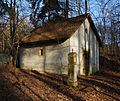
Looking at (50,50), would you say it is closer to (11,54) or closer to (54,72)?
(54,72)

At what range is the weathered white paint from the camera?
888 centimetres

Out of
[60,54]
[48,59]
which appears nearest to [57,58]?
[60,54]

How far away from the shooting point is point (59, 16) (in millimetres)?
14031

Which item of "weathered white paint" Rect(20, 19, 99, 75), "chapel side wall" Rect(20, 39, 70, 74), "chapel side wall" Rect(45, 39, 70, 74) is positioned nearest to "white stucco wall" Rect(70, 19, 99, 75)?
"weathered white paint" Rect(20, 19, 99, 75)

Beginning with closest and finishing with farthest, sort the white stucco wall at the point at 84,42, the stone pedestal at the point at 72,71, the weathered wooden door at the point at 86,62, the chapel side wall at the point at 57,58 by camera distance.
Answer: the stone pedestal at the point at 72,71 < the chapel side wall at the point at 57,58 < the white stucco wall at the point at 84,42 < the weathered wooden door at the point at 86,62

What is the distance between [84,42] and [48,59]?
163 inches

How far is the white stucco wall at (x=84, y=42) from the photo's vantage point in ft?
30.7

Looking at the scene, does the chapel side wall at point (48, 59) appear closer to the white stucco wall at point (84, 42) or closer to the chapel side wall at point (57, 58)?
the chapel side wall at point (57, 58)

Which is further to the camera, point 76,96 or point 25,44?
point 25,44

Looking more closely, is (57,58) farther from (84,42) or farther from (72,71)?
(84,42)

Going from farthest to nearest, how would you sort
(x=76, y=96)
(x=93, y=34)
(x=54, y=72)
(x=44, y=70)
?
(x=93, y=34)
(x=44, y=70)
(x=54, y=72)
(x=76, y=96)

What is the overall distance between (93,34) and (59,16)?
5.16 metres

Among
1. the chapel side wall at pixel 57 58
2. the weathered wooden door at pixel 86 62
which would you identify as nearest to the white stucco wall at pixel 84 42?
the weathered wooden door at pixel 86 62

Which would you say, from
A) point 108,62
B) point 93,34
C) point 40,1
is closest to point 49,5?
point 40,1
